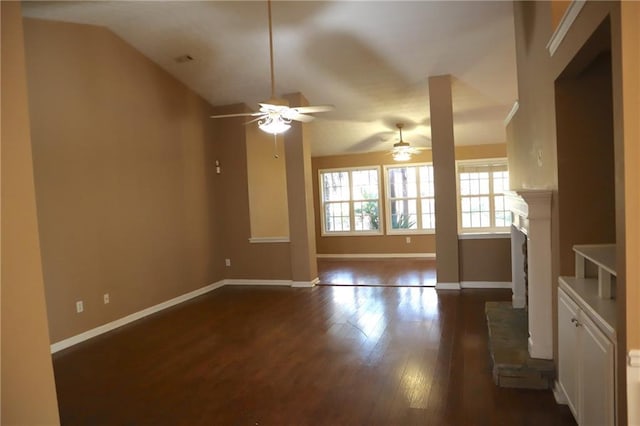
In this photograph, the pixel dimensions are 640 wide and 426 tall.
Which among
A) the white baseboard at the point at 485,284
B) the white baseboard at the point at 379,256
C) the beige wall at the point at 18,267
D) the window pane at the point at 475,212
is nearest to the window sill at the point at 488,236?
the white baseboard at the point at 485,284

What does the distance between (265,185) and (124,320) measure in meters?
3.30

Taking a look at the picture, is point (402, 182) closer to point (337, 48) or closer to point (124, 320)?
point (337, 48)

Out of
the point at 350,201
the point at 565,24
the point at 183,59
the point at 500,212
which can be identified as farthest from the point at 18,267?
the point at 500,212

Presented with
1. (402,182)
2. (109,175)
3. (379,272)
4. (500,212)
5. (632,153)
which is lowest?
(379,272)

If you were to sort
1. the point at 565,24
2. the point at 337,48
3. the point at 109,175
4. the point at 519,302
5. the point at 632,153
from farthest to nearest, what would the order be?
1. the point at 337,48
2. the point at 109,175
3. the point at 519,302
4. the point at 565,24
5. the point at 632,153

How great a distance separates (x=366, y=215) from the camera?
9305 mm

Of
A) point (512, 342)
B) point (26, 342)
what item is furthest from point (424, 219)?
point (26, 342)

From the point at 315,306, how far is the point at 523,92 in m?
3.34

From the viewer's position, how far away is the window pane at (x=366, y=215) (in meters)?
9.23

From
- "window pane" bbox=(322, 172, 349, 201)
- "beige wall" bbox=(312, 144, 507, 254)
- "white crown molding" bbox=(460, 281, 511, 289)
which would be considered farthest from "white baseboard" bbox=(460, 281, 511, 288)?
"window pane" bbox=(322, 172, 349, 201)

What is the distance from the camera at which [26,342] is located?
5.13 feet

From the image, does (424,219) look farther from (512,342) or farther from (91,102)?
(91,102)

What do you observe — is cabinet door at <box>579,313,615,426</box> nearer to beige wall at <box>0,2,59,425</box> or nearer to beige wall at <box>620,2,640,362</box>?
beige wall at <box>620,2,640,362</box>

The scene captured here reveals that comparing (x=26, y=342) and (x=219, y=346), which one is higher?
(x=26, y=342)
